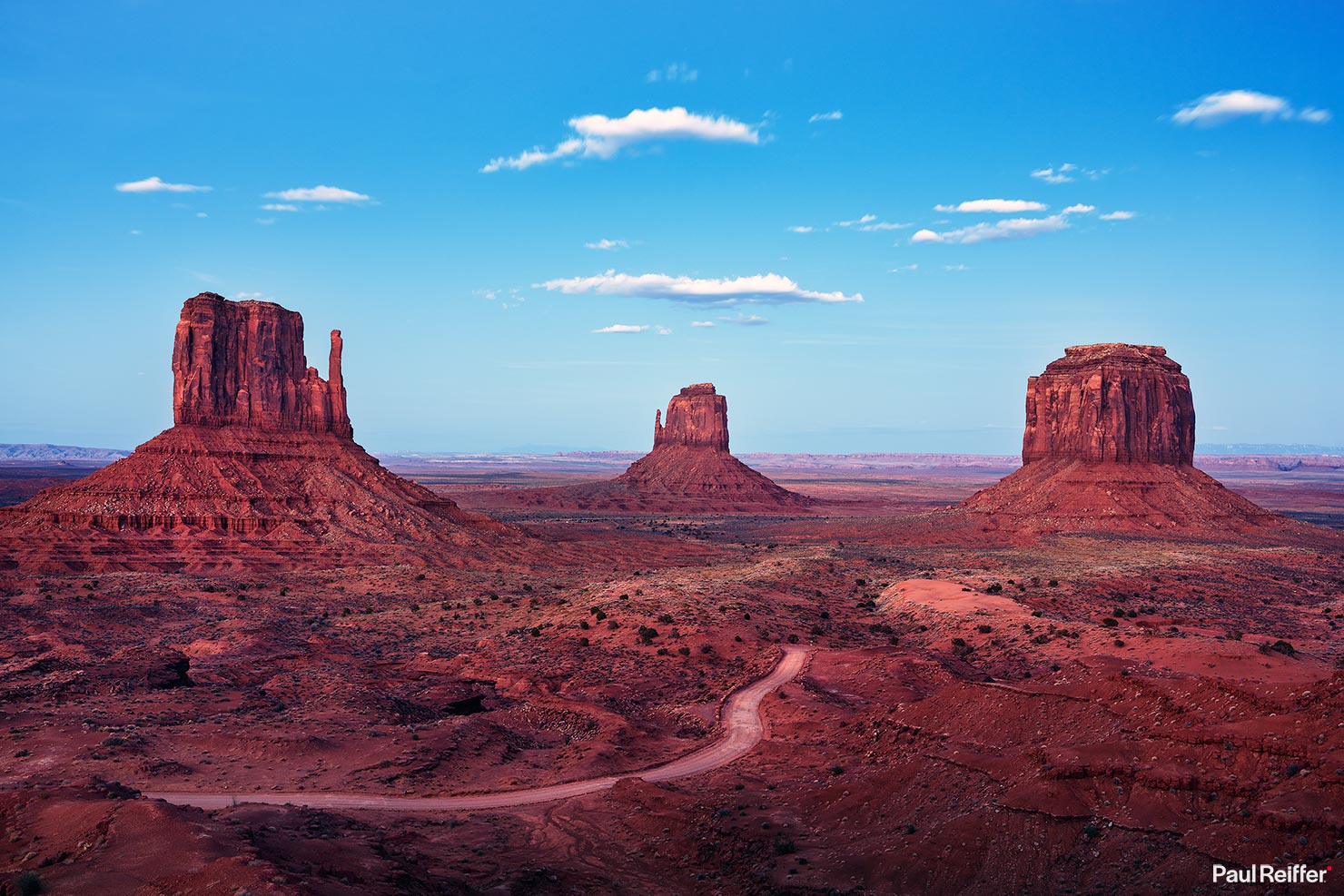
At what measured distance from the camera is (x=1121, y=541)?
3135 inches

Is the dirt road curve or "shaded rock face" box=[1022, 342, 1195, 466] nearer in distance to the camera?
the dirt road curve

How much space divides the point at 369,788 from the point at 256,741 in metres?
5.09

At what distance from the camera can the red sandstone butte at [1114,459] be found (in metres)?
90.1

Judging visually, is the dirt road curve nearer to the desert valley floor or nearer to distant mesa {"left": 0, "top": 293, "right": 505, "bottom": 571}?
the desert valley floor

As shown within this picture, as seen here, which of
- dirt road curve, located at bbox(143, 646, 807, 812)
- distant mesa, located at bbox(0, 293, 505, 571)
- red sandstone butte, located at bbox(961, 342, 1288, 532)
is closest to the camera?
dirt road curve, located at bbox(143, 646, 807, 812)

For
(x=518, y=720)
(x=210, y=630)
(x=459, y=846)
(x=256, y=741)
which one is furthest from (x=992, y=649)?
(x=210, y=630)

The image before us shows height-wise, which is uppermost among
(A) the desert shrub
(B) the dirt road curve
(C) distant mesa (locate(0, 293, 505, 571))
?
(C) distant mesa (locate(0, 293, 505, 571))

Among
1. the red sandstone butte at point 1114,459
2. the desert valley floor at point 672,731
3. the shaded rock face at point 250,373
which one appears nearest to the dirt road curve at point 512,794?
the desert valley floor at point 672,731

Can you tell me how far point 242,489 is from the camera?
222ft

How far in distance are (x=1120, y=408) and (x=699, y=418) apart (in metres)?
77.5

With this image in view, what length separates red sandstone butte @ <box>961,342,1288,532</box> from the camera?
90125 mm

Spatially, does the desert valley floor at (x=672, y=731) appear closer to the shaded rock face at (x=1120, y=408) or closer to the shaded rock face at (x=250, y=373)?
the shaded rock face at (x=250, y=373)

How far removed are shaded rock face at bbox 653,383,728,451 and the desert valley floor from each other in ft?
336

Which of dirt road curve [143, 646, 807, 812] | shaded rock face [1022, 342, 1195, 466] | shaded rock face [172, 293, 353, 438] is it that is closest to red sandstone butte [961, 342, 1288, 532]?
shaded rock face [1022, 342, 1195, 466]
